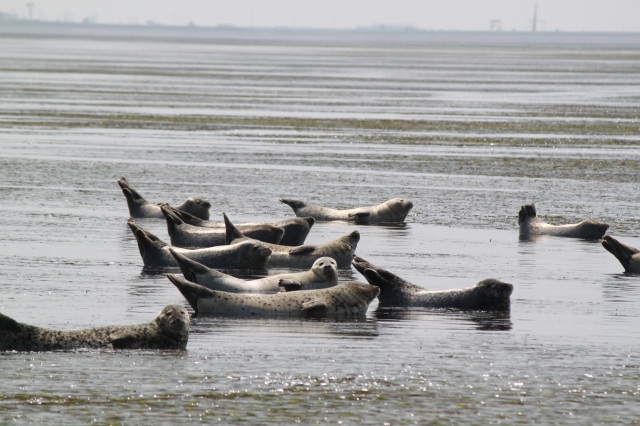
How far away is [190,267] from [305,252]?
2.65 m

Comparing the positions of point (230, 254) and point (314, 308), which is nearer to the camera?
point (314, 308)

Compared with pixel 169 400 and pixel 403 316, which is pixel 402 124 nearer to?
pixel 403 316

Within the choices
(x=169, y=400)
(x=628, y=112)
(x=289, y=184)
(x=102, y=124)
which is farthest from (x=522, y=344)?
(x=628, y=112)

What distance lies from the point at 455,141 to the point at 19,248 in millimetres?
19738

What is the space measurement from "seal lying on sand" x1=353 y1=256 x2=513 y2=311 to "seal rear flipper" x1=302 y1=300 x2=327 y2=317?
3.10 feet

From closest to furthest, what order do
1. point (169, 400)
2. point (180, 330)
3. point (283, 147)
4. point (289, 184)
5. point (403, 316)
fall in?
point (169, 400) < point (180, 330) < point (403, 316) < point (289, 184) < point (283, 147)

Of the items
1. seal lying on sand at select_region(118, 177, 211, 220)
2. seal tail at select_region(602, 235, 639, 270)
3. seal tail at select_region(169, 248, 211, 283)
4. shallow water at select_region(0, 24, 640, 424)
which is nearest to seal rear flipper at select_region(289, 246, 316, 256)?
shallow water at select_region(0, 24, 640, 424)

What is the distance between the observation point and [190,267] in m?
13.2

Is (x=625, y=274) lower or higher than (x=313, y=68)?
lower

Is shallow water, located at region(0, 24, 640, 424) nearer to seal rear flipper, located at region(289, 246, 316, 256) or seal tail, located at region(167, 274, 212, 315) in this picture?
seal tail, located at region(167, 274, 212, 315)

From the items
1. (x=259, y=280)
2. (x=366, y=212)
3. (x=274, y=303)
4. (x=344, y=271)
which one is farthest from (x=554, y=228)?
(x=274, y=303)

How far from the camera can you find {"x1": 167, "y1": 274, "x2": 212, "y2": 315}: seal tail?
12.4m

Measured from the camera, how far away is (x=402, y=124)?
40.5 metres

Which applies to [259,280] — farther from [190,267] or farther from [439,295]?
[439,295]
